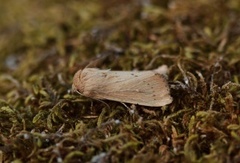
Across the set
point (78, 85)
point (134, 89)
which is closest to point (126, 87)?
point (134, 89)

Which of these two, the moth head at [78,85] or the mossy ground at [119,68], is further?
the moth head at [78,85]

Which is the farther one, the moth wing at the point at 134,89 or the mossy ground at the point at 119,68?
the moth wing at the point at 134,89

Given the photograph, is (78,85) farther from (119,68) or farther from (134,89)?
(119,68)

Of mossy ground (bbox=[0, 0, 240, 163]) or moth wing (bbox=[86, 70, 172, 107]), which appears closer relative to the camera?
mossy ground (bbox=[0, 0, 240, 163])

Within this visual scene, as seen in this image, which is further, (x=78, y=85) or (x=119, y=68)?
(x=119, y=68)
